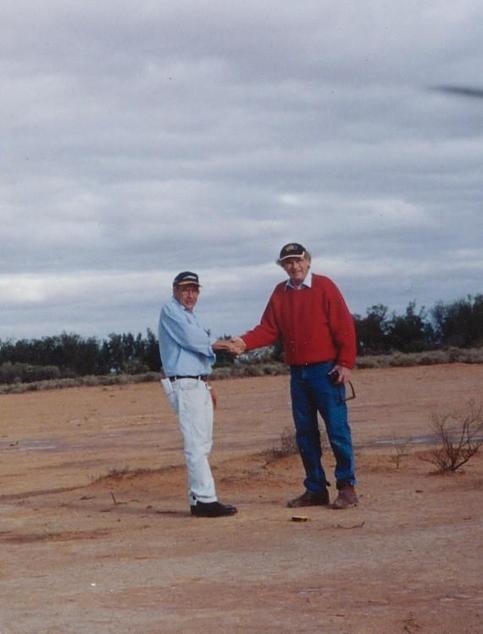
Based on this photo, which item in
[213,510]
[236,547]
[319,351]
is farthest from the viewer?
[319,351]

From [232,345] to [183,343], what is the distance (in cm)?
48

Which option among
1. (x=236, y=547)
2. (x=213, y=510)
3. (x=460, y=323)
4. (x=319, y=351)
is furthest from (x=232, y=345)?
(x=460, y=323)

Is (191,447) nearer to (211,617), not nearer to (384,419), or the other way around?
(211,617)

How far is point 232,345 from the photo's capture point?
12.1m

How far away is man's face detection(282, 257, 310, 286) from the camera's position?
1192cm

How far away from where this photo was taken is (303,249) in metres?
12.0

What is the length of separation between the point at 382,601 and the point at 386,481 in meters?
6.23

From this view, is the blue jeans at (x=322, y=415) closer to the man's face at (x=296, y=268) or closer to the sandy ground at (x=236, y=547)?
the sandy ground at (x=236, y=547)

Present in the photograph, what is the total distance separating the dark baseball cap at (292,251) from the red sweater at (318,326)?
292mm

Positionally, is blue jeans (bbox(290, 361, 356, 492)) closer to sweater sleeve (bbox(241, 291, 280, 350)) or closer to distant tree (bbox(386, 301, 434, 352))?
sweater sleeve (bbox(241, 291, 280, 350))

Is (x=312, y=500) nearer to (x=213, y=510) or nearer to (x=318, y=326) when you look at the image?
(x=213, y=510)

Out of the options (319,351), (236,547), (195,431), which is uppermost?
(319,351)

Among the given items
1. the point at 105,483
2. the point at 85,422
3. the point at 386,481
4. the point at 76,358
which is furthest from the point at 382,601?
the point at 76,358

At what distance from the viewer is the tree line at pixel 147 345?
4925 cm
